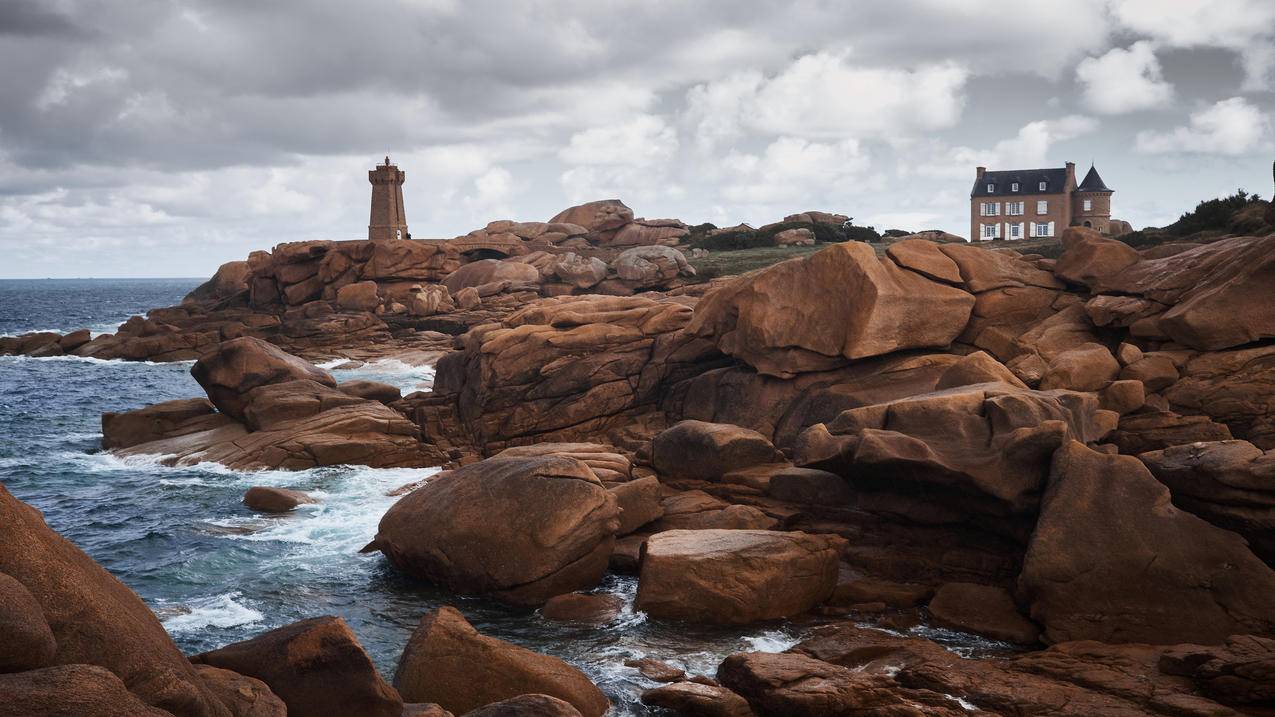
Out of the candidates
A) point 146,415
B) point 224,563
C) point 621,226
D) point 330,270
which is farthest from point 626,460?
point 621,226

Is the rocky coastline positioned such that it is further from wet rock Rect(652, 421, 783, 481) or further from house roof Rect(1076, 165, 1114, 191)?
house roof Rect(1076, 165, 1114, 191)

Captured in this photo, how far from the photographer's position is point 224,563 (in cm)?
2359

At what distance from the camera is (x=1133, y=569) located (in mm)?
16516

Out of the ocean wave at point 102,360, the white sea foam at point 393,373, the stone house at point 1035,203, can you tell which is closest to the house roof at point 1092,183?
the stone house at point 1035,203

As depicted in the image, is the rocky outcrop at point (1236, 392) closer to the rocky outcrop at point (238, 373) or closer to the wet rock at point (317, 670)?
the wet rock at point (317, 670)

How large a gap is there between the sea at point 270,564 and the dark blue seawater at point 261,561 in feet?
0.13

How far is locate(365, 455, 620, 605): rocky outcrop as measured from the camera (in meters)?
19.8

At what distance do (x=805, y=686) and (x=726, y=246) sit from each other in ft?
246

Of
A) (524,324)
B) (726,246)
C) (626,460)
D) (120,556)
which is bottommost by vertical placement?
(120,556)

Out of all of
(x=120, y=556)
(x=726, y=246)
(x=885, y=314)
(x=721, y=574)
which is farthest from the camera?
(x=726, y=246)

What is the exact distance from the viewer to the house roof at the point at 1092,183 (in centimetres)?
8069

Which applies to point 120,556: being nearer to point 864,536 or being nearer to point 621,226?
point 864,536

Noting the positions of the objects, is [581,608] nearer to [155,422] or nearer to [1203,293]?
[1203,293]

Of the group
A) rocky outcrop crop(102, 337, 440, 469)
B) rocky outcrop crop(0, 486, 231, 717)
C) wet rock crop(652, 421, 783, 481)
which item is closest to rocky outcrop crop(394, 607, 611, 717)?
rocky outcrop crop(0, 486, 231, 717)
